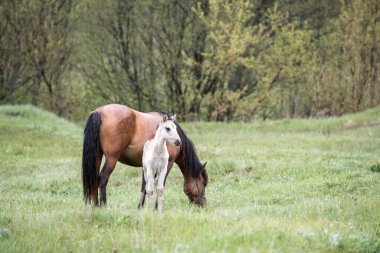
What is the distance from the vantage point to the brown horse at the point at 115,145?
9.43m

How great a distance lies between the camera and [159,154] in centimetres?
945

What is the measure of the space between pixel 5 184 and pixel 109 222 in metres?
8.22

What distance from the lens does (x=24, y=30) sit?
34500 millimetres

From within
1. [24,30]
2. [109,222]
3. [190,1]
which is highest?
[190,1]

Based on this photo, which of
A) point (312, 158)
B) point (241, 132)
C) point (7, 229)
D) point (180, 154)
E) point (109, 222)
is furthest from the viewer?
A: point (241, 132)

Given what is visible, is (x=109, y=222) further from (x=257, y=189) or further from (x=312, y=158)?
(x=312, y=158)

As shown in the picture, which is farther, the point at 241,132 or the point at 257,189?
the point at 241,132

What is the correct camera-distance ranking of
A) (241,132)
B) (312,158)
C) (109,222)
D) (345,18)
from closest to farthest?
(109,222)
(312,158)
(241,132)
(345,18)

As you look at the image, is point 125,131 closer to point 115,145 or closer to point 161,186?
point 115,145

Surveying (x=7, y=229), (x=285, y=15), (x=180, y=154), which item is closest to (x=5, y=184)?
(x=180, y=154)

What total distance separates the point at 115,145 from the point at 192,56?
27.2 metres

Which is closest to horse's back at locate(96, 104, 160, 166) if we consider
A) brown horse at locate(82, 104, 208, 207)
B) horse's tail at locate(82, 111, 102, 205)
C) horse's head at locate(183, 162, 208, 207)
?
brown horse at locate(82, 104, 208, 207)

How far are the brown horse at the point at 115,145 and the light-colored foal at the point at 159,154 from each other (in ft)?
1.46

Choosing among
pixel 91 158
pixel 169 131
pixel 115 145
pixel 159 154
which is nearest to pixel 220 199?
pixel 159 154
